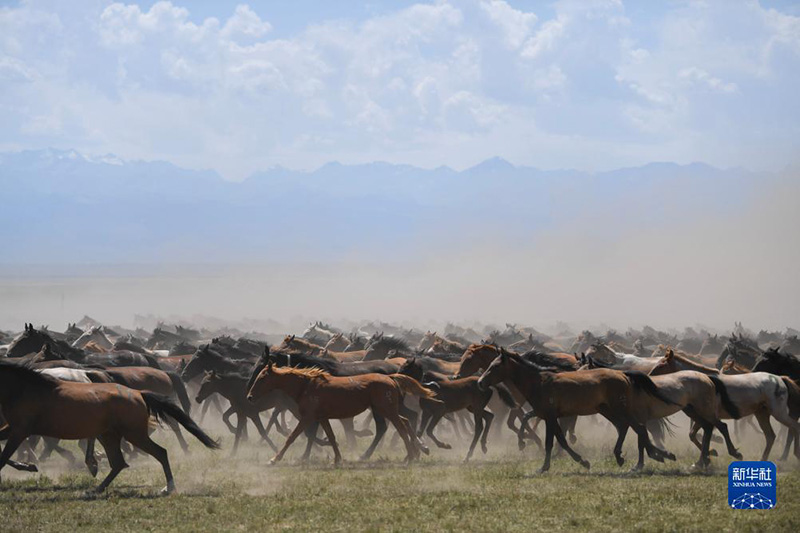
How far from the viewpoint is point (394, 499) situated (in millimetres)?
13359

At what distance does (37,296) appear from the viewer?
141 m

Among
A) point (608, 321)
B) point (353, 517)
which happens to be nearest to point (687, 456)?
point (353, 517)

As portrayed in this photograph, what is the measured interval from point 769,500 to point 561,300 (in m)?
94.6

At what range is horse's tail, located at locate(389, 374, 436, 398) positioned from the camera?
18.2 m

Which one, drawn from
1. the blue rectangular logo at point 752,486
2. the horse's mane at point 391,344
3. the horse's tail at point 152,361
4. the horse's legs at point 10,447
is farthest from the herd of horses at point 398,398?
the horse's mane at point 391,344

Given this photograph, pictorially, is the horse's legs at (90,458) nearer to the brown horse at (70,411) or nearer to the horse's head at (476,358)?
the brown horse at (70,411)

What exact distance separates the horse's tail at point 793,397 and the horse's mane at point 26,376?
11.6m

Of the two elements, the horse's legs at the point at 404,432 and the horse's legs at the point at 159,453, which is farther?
the horse's legs at the point at 404,432

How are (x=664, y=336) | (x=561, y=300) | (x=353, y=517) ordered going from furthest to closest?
1. (x=561, y=300)
2. (x=664, y=336)
3. (x=353, y=517)

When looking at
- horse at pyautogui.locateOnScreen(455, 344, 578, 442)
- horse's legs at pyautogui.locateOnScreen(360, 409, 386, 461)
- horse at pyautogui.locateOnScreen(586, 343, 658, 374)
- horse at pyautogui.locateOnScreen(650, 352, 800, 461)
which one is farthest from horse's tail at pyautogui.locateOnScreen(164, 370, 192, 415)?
horse at pyautogui.locateOnScreen(650, 352, 800, 461)

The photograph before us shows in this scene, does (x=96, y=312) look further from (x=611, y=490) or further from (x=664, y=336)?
(x=611, y=490)

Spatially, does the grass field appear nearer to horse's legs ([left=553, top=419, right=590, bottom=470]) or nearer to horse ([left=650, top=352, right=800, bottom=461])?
horse's legs ([left=553, top=419, right=590, bottom=470])

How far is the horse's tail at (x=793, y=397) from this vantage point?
55.6ft

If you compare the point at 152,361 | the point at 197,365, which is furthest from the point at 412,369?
the point at 152,361
